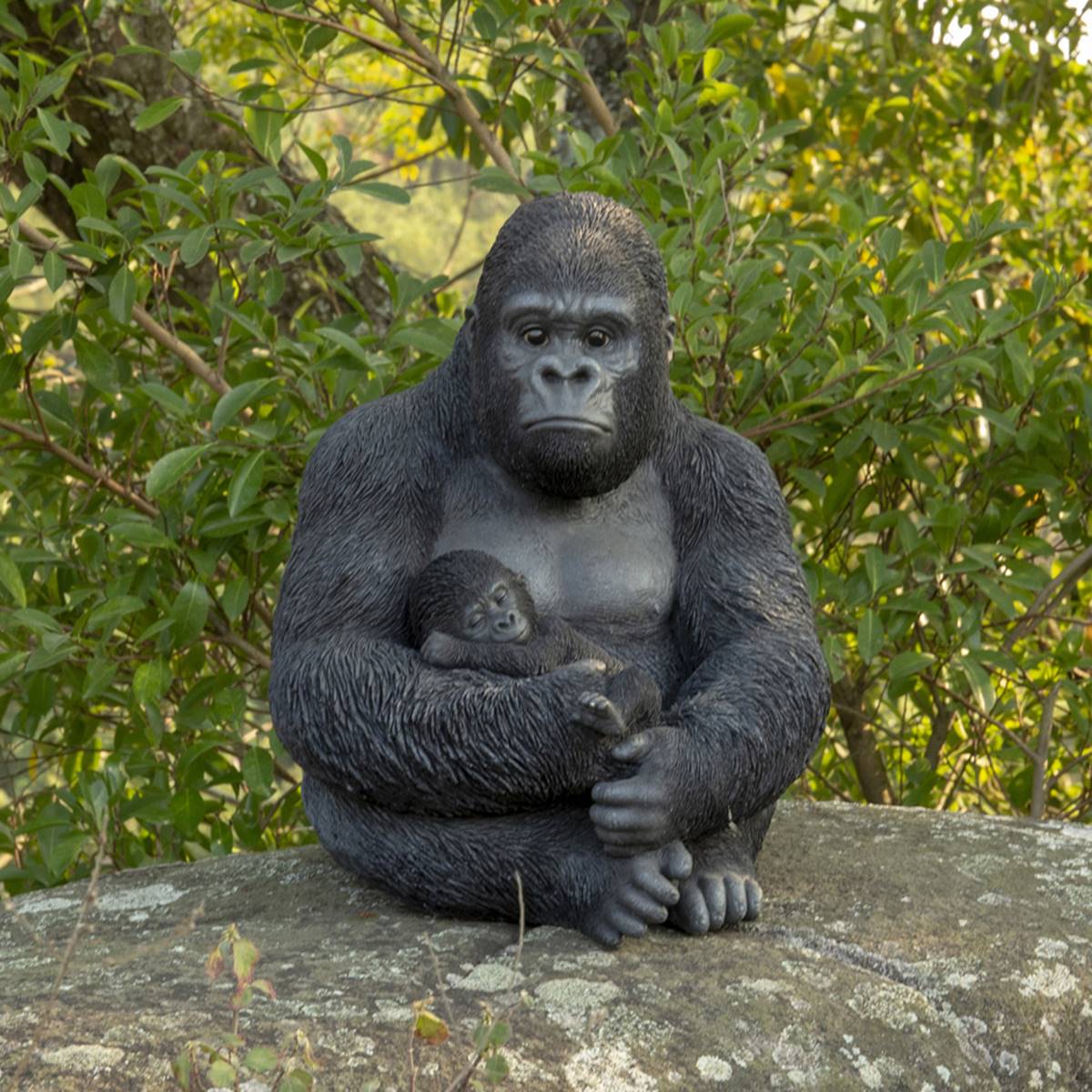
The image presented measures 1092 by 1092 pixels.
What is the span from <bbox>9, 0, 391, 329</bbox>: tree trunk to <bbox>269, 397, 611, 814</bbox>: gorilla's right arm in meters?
1.75

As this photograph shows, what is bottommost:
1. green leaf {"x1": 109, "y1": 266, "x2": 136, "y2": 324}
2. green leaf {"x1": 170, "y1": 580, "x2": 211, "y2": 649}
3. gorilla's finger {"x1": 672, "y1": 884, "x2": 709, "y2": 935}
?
gorilla's finger {"x1": 672, "y1": 884, "x2": 709, "y2": 935}

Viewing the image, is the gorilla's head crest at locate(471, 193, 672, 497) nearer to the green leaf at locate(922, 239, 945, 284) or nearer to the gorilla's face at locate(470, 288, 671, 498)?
the gorilla's face at locate(470, 288, 671, 498)

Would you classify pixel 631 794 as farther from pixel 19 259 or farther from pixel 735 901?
pixel 19 259

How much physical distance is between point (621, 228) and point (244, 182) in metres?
1.12

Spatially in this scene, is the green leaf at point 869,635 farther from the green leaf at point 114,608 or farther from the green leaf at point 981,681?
the green leaf at point 114,608

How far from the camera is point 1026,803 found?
15.4 ft

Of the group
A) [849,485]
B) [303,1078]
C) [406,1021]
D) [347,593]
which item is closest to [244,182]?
[347,593]

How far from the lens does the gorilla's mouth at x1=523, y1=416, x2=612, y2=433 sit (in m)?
2.81

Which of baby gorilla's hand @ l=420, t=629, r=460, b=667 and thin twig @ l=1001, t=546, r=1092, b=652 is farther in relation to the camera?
thin twig @ l=1001, t=546, r=1092, b=652

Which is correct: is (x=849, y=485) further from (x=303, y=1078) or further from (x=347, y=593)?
(x=303, y=1078)

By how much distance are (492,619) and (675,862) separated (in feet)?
1.53

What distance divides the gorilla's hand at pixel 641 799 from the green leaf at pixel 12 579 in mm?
1506

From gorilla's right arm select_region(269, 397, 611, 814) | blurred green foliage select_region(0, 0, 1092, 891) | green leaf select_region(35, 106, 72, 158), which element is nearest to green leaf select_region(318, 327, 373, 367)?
blurred green foliage select_region(0, 0, 1092, 891)

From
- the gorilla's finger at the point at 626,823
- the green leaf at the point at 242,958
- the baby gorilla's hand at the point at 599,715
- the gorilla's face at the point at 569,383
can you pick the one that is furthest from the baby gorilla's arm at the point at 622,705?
the green leaf at the point at 242,958
